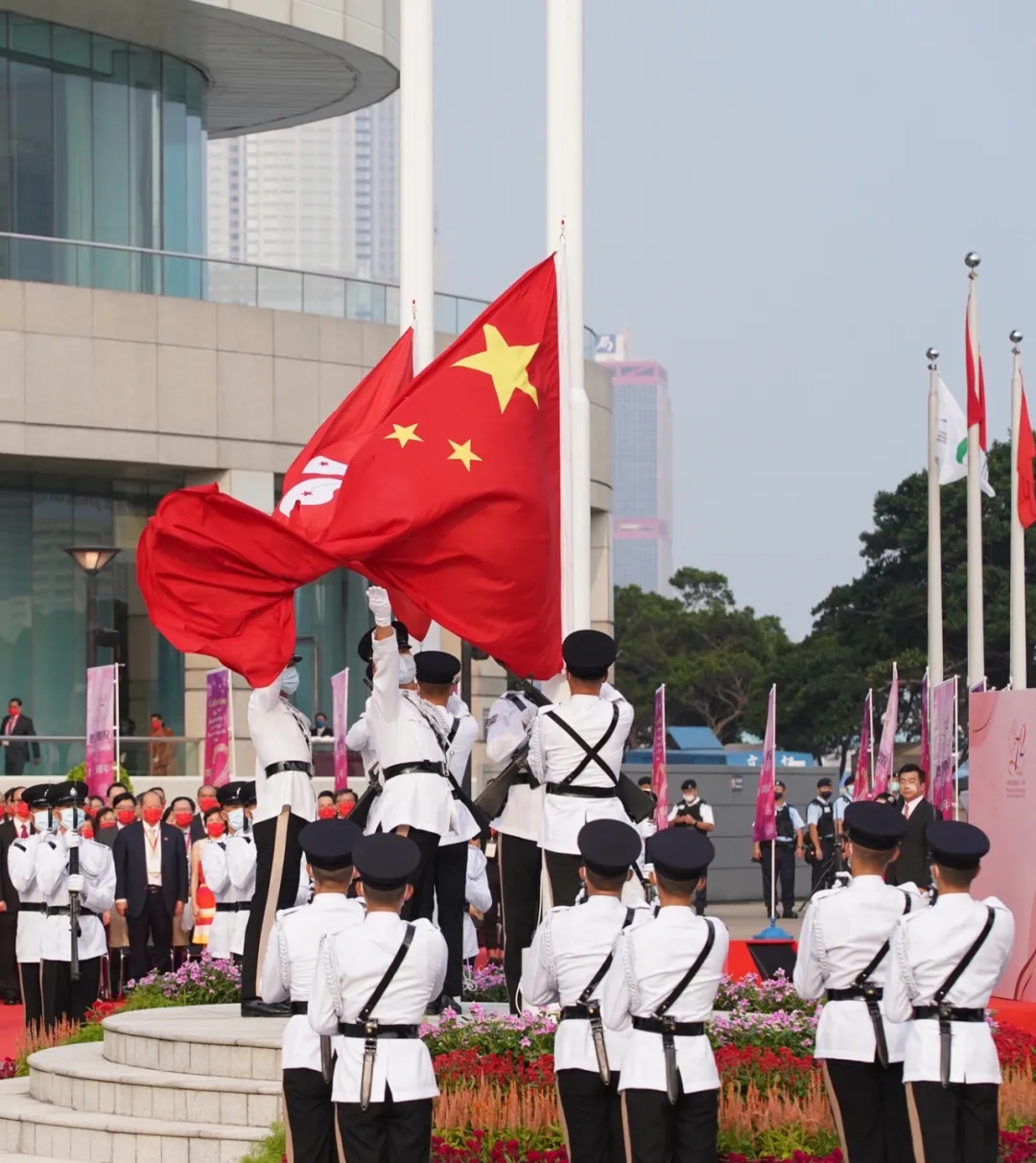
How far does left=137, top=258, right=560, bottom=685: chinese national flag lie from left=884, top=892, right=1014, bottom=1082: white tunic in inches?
169

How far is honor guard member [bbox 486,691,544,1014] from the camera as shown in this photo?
1134cm

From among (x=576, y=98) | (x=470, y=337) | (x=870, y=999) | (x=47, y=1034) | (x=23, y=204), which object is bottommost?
(x=47, y=1034)

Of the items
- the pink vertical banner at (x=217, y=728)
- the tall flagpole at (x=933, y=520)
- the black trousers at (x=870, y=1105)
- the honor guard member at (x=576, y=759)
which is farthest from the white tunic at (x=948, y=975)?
the tall flagpole at (x=933, y=520)

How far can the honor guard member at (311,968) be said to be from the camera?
8.41 metres

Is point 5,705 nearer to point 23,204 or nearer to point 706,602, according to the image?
point 23,204

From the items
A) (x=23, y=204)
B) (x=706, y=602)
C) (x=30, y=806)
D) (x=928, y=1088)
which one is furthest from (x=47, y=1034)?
(x=706, y=602)

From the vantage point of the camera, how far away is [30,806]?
16.3 meters

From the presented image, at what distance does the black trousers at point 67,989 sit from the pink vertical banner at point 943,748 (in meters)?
10.6

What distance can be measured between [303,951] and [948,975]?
236 cm

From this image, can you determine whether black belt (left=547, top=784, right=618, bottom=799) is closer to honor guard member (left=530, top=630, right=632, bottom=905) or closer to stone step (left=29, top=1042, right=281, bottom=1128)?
honor guard member (left=530, top=630, right=632, bottom=905)

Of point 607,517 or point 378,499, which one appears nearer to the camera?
point 378,499

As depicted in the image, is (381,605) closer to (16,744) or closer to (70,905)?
(70,905)

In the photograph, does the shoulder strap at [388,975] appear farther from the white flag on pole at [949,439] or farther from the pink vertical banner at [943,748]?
the white flag on pole at [949,439]

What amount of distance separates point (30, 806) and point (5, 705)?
1598 cm
